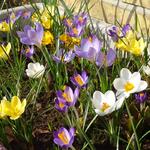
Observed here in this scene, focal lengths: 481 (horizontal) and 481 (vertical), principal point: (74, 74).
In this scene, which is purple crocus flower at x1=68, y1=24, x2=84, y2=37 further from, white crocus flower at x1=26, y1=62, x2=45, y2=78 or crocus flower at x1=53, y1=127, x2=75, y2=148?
crocus flower at x1=53, y1=127, x2=75, y2=148

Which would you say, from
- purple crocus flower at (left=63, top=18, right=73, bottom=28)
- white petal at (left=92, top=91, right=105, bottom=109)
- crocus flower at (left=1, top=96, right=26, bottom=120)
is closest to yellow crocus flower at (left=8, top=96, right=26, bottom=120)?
crocus flower at (left=1, top=96, right=26, bottom=120)

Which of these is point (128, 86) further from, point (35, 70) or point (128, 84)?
point (35, 70)

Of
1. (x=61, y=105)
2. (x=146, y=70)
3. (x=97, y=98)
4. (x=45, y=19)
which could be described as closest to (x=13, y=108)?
(x=61, y=105)

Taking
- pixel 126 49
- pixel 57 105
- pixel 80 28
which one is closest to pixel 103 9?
pixel 80 28

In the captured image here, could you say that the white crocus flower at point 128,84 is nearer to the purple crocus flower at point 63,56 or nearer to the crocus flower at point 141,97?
the crocus flower at point 141,97

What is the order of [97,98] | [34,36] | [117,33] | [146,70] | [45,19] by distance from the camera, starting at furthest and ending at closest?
[45,19], [117,33], [34,36], [146,70], [97,98]
